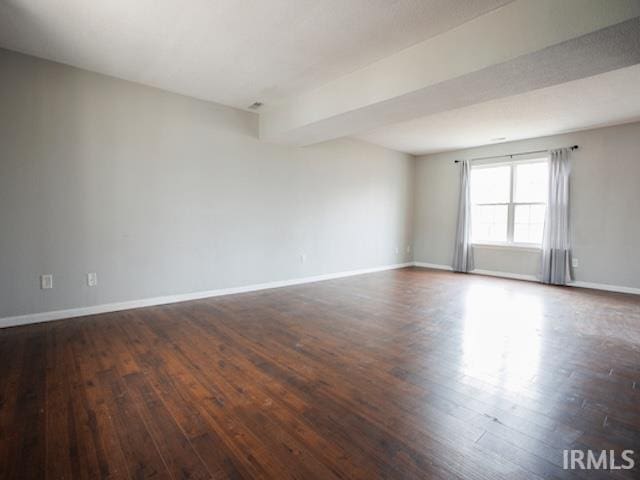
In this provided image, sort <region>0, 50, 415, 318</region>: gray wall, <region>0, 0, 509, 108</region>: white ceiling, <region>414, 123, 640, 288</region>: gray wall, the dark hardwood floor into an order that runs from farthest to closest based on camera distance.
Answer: <region>414, 123, 640, 288</region>: gray wall
<region>0, 50, 415, 318</region>: gray wall
<region>0, 0, 509, 108</region>: white ceiling
the dark hardwood floor

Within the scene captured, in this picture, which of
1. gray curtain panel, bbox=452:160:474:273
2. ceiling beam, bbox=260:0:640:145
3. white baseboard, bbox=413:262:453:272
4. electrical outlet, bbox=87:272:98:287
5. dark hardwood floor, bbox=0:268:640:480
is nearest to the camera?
dark hardwood floor, bbox=0:268:640:480

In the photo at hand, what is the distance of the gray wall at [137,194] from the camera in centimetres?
303

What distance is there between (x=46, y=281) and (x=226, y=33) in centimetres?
304

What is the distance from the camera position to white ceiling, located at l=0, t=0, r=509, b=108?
226cm

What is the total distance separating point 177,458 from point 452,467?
4.06 ft

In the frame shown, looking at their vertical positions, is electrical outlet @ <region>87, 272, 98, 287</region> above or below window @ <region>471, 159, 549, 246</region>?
below

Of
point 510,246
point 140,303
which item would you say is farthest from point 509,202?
point 140,303

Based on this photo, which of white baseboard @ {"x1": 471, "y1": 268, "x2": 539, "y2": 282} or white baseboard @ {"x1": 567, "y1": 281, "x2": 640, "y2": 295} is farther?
white baseboard @ {"x1": 471, "y1": 268, "x2": 539, "y2": 282}

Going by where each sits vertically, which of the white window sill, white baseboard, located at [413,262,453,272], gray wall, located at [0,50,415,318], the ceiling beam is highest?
the ceiling beam

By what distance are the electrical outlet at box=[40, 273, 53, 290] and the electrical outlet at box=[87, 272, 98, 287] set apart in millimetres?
314

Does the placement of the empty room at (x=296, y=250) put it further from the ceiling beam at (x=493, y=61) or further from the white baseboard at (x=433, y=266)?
the white baseboard at (x=433, y=266)

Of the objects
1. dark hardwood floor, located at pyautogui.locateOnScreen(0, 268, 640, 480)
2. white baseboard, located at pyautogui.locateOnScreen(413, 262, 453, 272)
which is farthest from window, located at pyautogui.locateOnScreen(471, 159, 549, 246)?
dark hardwood floor, located at pyautogui.locateOnScreen(0, 268, 640, 480)

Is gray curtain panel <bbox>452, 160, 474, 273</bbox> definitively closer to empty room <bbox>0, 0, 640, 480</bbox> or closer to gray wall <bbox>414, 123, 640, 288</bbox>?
gray wall <bbox>414, 123, 640, 288</bbox>

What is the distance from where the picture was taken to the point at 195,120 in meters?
4.04
